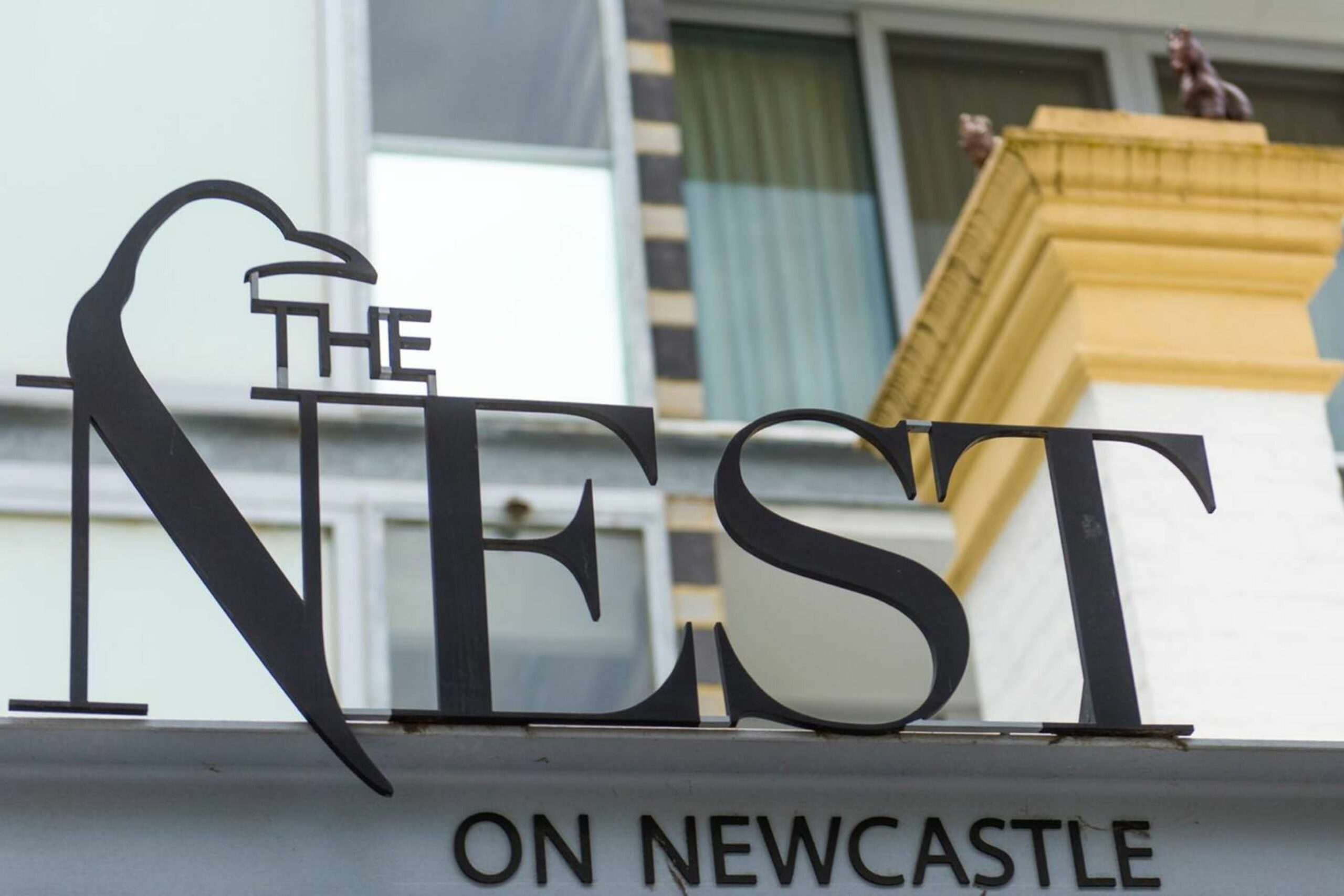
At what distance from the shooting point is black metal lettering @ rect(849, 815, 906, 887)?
6.91 metres

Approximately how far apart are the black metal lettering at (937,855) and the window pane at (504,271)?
21.3 ft

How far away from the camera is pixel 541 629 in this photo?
42.2ft

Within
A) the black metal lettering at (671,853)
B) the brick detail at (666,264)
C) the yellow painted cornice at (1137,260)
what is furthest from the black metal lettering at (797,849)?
the brick detail at (666,264)

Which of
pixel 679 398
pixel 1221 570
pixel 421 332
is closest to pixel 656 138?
pixel 679 398

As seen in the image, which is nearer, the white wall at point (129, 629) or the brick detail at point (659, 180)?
the white wall at point (129, 629)

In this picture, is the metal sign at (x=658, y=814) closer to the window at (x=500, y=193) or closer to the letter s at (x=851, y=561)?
the letter s at (x=851, y=561)

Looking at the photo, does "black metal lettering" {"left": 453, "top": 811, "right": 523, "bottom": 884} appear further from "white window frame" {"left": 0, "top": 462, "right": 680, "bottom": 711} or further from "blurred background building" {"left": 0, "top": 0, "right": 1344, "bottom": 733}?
"white window frame" {"left": 0, "top": 462, "right": 680, "bottom": 711}

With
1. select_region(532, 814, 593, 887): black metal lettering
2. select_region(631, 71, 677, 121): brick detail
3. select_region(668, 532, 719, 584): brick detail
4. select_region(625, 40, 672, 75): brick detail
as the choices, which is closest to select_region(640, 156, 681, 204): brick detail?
select_region(631, 71, 677, 121): brick detail

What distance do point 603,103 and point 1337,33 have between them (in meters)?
5.88

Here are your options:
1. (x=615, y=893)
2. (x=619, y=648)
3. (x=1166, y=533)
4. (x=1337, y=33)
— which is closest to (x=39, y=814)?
(x=615, y=893)

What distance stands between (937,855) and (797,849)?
37cm

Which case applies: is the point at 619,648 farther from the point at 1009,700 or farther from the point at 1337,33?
the point at 1337,33

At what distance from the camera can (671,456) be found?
46.1ft

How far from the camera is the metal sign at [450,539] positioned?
22.1ft
